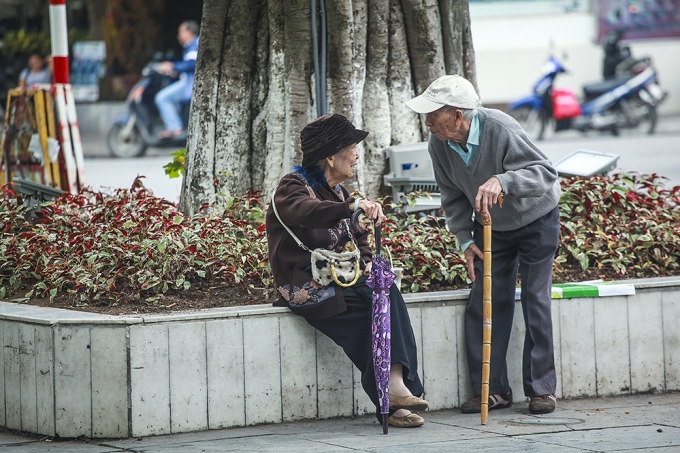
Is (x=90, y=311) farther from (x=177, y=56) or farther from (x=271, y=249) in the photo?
(x=177, y=56)

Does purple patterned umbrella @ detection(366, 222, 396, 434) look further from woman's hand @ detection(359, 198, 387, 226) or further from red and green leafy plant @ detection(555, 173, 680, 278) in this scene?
red and green leafy plant @ detection(555, 173, 680, 278)

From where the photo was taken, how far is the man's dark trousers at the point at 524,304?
5078 mm

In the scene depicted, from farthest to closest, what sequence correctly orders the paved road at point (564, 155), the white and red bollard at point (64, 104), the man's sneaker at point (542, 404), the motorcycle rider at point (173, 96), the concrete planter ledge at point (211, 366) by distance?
the motorcycle rider at point (173, 96) < the paved road at point (564, 155) < the white and red bollard at point (64, 104) < the man's sneaker at point (542, 404) < the concrete planter ledge at point (211, 366)

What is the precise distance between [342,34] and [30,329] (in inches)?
103

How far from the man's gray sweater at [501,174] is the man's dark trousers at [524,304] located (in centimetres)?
9

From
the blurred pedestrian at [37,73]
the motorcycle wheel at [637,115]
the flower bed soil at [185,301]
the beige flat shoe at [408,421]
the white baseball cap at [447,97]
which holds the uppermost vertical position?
the blurred pedestrian at [37,73]

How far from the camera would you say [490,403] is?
5160 mm

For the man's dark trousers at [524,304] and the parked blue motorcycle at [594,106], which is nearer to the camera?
the man's dark trousers at [524,304]

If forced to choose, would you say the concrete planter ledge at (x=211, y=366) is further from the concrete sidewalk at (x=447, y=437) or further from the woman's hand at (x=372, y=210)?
the woman's hand at (x=372, y=210)

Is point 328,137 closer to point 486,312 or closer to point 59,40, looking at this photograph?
point 486,312

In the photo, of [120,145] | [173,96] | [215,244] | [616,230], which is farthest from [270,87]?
[120,145]

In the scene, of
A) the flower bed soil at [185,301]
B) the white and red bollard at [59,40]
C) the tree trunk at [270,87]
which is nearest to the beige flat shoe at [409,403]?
the flower bed soil at [185,301]

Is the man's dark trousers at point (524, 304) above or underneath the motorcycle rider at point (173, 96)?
underneath

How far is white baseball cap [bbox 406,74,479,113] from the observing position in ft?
16.0
